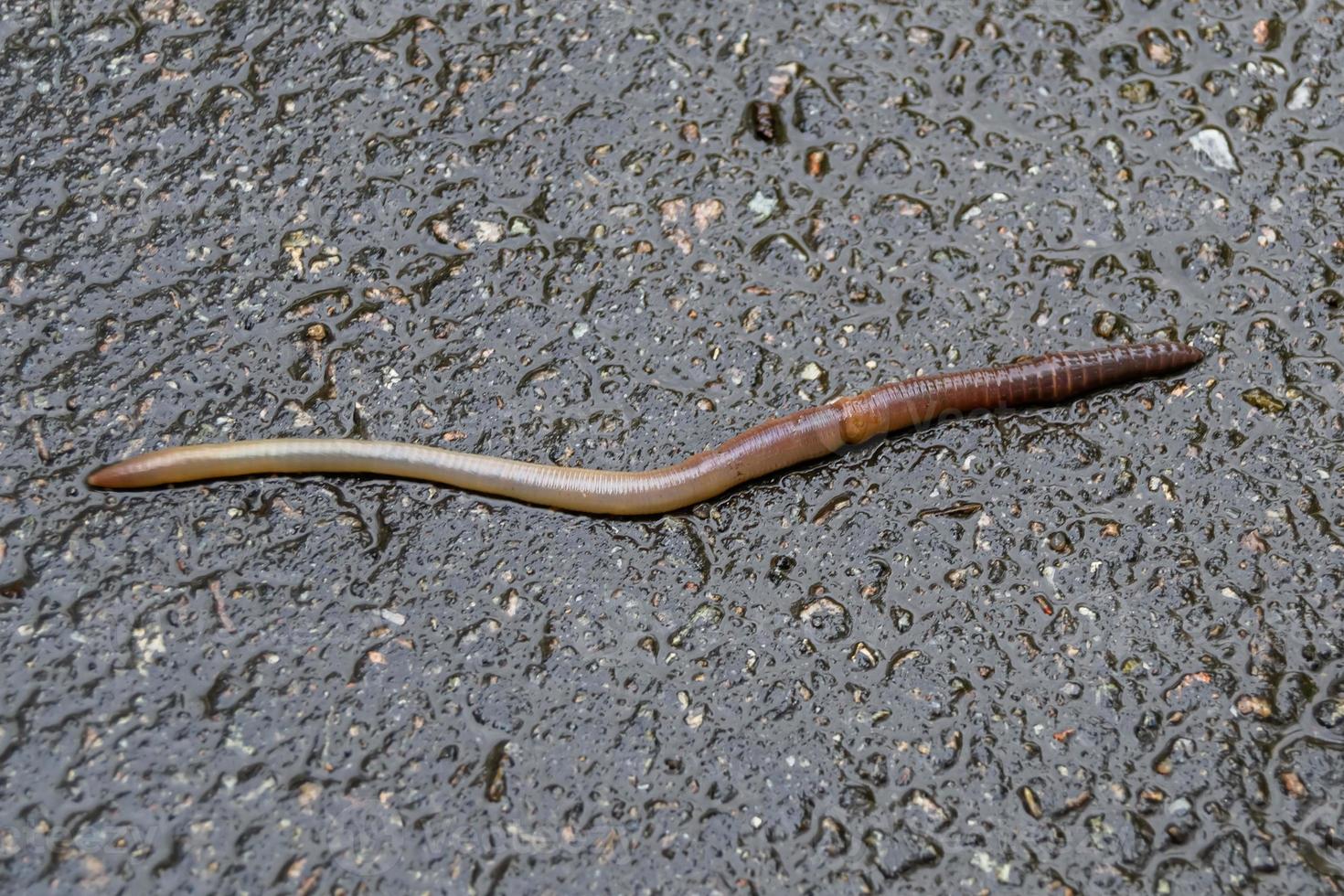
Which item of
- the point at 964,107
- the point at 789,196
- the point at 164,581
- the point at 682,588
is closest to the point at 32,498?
the point at 164,581

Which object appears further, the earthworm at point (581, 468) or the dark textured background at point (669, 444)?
the earthworm at point (581, 468)

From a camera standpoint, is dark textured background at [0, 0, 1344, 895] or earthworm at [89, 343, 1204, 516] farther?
earthworm at [89, 343, 1204, 516]

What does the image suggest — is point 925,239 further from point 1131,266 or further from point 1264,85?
point 1264,85

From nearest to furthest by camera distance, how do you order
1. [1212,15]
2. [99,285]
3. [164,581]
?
[164,581] < [99,285] < [1212,15]
